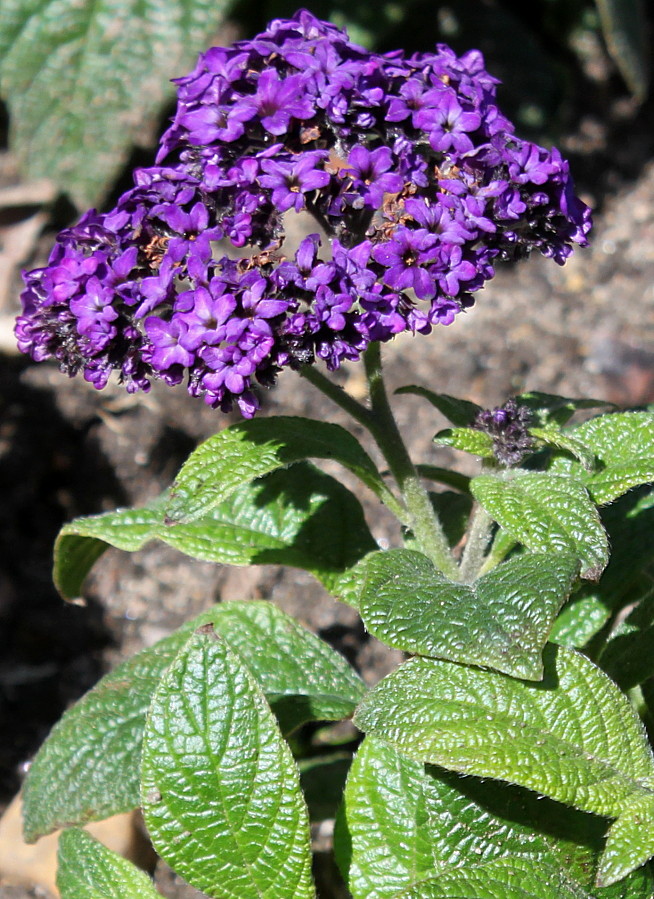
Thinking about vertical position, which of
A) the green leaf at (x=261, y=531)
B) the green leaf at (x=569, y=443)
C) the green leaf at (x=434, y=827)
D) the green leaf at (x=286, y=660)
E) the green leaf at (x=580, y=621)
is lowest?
the green leaf at (x=286, y=660)

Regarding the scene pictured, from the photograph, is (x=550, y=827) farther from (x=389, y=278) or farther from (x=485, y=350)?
(x=485, y=350)

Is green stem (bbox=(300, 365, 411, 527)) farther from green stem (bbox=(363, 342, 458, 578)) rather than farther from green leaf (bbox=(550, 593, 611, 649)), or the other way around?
green leaf (bbox=(550, 593, 611, 649))

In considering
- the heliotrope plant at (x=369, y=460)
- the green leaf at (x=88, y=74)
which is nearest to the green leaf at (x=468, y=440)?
the heliotrope plant at (x=369, y=460)

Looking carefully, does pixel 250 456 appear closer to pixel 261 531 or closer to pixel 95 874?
pixel 261 531

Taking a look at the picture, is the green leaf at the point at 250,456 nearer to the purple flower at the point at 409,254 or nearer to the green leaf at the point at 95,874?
the purple flower at the point at 409,254

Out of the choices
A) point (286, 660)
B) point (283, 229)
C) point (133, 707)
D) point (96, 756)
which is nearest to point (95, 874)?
point (96, 756)

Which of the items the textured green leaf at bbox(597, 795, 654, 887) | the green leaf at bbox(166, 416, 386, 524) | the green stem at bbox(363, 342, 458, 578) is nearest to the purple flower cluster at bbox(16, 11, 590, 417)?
the green leaf at bbox(166, 416, 386, 524)

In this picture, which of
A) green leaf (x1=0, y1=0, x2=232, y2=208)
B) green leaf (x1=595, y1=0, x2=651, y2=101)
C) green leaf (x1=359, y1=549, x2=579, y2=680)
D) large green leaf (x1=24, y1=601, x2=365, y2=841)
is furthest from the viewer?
green leaf (x1=0, y1=0, x2=232, y2=208)
